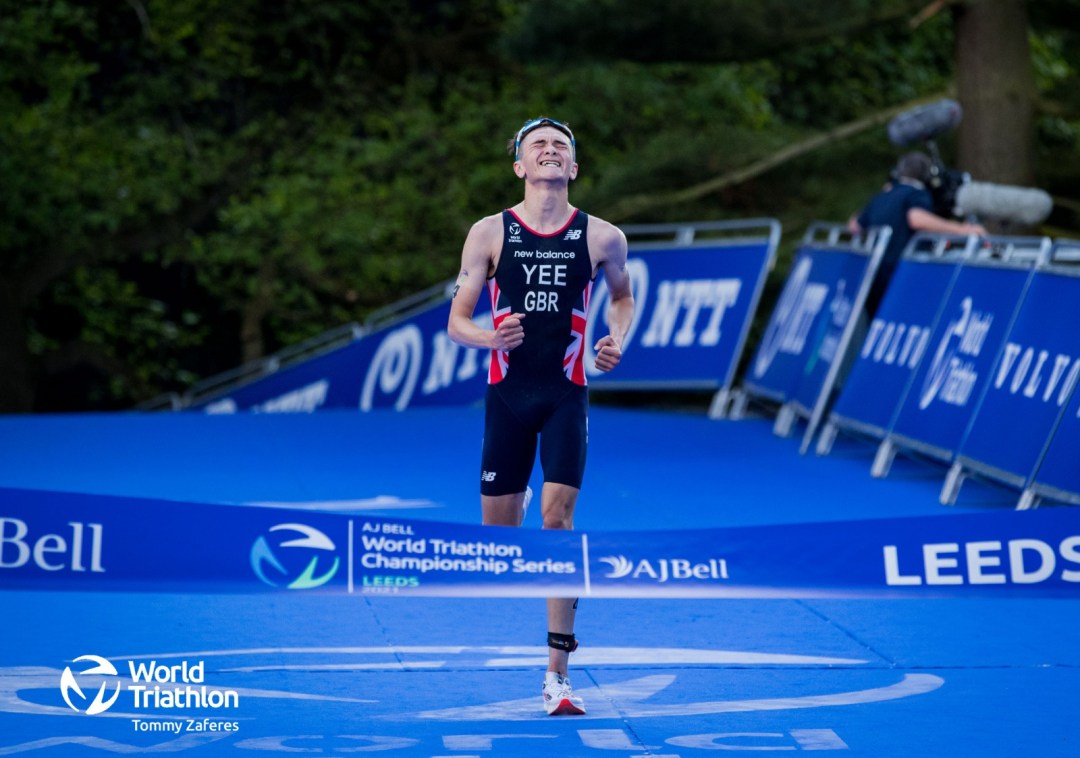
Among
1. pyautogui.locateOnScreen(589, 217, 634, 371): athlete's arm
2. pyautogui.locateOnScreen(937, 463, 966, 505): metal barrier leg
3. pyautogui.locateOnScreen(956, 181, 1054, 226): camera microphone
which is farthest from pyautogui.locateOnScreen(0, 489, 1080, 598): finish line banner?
pyautogui.locateOnScreen(956, 181, 1054, 226): camera microphone

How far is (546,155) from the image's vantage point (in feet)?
21.7

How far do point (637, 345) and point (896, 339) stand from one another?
5.29 meters

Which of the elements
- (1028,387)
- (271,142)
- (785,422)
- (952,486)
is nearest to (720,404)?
(785,422)

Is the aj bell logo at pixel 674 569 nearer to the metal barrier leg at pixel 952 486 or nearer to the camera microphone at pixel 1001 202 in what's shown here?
the metal barrier leg at pixel 952 486

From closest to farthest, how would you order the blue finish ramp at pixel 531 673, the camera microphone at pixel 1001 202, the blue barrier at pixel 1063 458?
1. the blue finish ramp at pixel 531 673
2. the blue barrier at pixel 1063 458
3. the camera microphone at pixel 1001 202

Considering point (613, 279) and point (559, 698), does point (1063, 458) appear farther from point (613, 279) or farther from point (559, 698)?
point (559, 698)

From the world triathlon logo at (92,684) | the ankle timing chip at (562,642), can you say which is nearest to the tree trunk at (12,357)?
the world triathlon logo at (92,684)

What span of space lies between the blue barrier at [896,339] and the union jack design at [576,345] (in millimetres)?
6717

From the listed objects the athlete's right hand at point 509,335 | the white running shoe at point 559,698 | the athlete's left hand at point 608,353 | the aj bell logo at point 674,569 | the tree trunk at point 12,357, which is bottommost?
the white running shoe at point 559,698

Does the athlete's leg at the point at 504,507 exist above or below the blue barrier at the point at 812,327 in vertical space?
below

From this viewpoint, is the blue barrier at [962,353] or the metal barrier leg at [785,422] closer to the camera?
the blue barrier at [962,353]

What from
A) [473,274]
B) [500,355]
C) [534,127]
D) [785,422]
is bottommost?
[500,355]

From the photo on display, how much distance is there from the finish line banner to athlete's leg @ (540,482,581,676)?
0.83m

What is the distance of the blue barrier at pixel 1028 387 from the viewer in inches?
417
